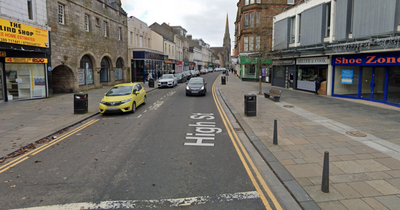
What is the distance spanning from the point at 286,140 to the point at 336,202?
379 centimetres

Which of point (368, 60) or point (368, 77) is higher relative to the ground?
point (368, 60)

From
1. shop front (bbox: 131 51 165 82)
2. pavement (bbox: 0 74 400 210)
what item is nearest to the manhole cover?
pavement (bbox: 0 74 400 210)

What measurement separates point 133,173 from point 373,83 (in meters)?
16.1

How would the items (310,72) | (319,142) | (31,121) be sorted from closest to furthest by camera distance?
(319,142)
(31,121)
(310,72)

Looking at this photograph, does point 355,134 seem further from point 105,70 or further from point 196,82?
point 105,70

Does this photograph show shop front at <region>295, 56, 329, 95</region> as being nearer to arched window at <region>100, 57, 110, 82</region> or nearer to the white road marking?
the white road marking

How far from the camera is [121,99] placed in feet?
42.1

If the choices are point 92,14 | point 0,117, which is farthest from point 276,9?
point 0,117

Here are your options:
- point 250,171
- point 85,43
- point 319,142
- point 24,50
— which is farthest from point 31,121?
point 85,43

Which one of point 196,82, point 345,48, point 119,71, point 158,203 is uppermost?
point 345,48

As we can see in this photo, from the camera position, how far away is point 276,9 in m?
37.4

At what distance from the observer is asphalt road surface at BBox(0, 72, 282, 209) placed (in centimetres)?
463

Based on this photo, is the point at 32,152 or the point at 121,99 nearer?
the point at 32,152

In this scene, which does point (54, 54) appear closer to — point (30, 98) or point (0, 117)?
point (30, 98)
